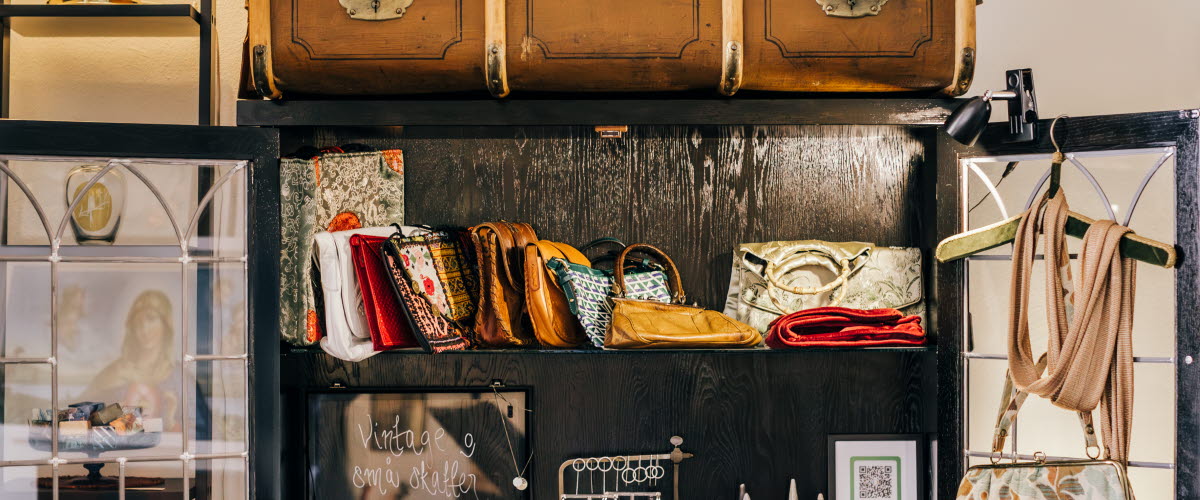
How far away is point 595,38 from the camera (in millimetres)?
2035

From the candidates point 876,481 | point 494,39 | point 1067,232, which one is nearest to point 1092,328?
point 1067,232

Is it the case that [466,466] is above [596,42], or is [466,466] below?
below

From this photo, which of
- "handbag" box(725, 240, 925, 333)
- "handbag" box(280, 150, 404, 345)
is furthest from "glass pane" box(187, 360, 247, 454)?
"handbag" box(725, 240, 925, 333)

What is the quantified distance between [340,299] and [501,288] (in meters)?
0.42

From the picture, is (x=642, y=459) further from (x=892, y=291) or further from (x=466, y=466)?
(x=892, y=291)

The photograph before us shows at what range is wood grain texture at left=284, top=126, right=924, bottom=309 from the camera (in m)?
2.46

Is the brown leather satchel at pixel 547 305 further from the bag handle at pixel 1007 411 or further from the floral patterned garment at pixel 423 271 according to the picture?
the bag handle at pixel 1007 411

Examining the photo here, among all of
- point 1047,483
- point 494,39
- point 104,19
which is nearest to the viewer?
point 1047,483

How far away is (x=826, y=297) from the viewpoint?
2305 millimetres

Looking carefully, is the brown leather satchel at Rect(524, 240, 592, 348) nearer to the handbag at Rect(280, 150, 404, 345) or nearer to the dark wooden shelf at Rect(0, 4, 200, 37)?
the handbag at Rect(280, 150, 404, 345)

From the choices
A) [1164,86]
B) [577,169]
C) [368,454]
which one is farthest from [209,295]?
[1164,86]

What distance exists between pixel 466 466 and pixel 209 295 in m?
0.88

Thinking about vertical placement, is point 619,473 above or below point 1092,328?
below

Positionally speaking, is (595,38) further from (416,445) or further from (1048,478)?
(1048,478)
